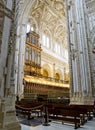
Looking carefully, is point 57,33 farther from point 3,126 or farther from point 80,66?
point 3,126

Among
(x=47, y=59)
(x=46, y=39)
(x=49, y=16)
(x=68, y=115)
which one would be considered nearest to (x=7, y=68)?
(x=68, y=115)

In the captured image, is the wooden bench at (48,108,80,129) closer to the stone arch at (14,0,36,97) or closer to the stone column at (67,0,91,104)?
the stone column at (67,0,91,104)

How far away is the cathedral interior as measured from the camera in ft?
11.9

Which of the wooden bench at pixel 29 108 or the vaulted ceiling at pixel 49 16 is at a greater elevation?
the vaulted ceiling at pixel 49 16

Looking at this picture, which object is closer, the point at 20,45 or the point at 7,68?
the point at 7,68

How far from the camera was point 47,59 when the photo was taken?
2520cm

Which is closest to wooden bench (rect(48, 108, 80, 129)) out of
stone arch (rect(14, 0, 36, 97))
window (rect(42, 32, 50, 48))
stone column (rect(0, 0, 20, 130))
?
stone column (rect(0, 0, 20, 130))

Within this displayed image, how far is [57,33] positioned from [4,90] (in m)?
26.6

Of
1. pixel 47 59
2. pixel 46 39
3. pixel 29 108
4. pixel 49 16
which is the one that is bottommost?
pixel 29 108

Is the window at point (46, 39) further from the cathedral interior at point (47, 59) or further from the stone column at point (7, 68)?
the stone column at point (7, 68)

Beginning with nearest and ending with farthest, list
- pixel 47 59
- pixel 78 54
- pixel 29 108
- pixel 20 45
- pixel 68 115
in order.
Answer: pixel 68 115 → pixel 29 108 → pixel 78 54 → pixel 20 45 → pixel 47 59

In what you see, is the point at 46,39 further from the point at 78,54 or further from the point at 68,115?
the point at 68,115

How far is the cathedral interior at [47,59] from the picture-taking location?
11.9 feet

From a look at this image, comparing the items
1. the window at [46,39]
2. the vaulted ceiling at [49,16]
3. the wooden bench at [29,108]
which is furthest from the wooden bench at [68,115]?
the window at [46,39]
